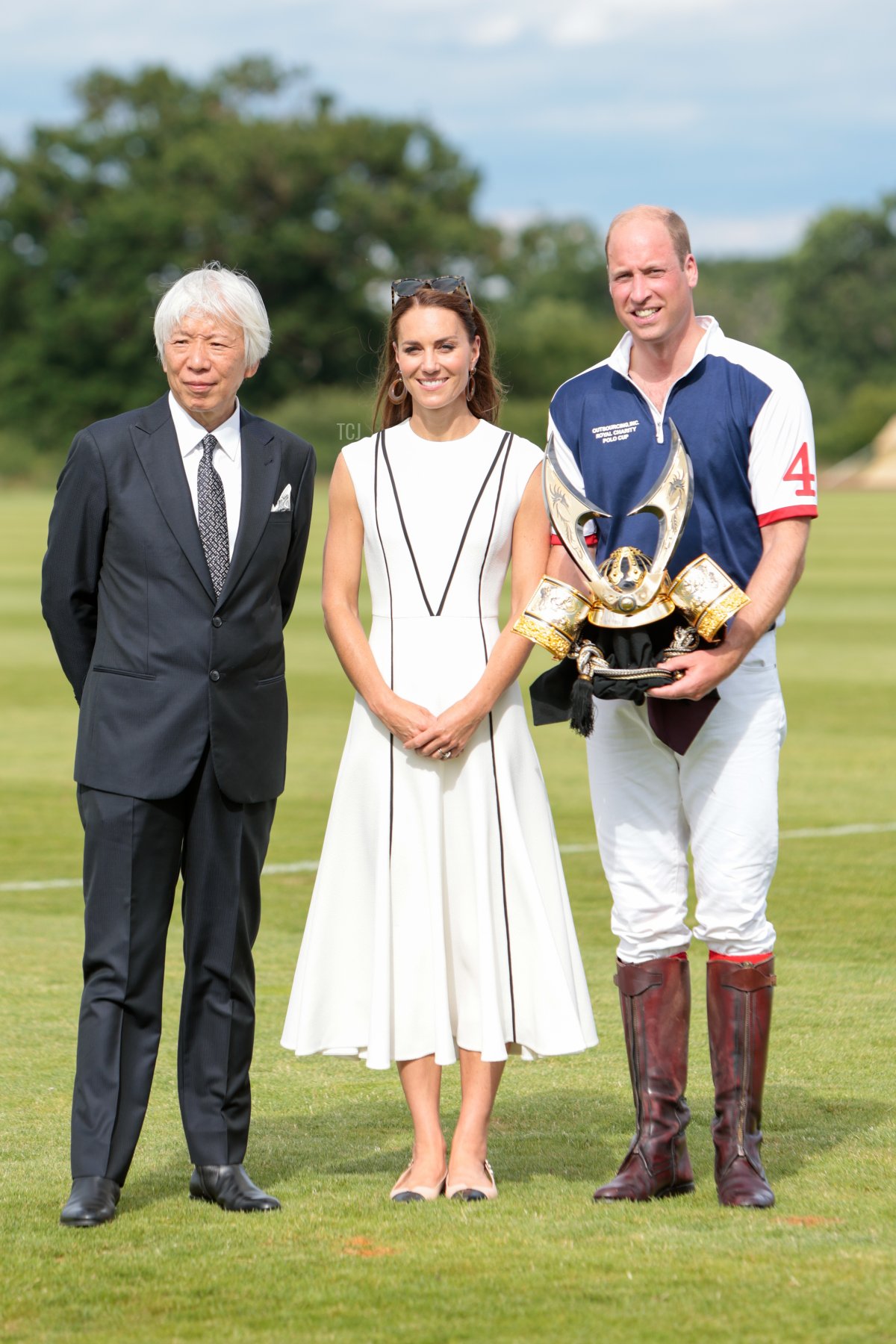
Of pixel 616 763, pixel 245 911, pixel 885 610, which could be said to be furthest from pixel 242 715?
pixel 885 610

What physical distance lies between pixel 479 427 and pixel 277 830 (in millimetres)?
6380

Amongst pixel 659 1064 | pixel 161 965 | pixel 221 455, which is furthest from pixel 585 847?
pixel 221 455

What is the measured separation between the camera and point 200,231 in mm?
88438

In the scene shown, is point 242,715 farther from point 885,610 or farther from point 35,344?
point 35,344

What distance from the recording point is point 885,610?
27.5 metres

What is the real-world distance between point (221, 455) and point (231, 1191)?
1776mm

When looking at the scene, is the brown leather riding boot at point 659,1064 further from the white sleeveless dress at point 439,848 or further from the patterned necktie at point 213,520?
the patterned necktie at point 213,520

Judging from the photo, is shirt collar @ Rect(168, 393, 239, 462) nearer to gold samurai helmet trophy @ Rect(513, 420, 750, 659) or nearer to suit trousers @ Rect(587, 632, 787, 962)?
gold samurai helmet trophy @ Rect(513, 420, 750, 659)

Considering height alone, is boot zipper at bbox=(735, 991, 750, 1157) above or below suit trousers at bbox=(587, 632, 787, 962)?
below

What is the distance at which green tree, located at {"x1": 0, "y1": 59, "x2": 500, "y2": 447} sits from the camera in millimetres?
84750

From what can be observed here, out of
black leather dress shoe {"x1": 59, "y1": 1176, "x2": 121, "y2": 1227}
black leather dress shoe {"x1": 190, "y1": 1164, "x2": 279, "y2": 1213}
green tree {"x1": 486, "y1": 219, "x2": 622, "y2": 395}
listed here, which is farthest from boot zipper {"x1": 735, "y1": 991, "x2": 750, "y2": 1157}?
green tree {"x1": 486, "y1": 219, "x2": 622, "y2": 395}

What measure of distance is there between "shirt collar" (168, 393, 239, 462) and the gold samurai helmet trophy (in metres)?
0.77

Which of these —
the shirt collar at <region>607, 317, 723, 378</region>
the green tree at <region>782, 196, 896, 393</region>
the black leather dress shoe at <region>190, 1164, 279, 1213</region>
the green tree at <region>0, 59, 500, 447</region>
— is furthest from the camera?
the green tree at <region>782, 196, 896, 393</region>

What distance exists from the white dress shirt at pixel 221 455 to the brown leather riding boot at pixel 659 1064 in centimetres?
150
